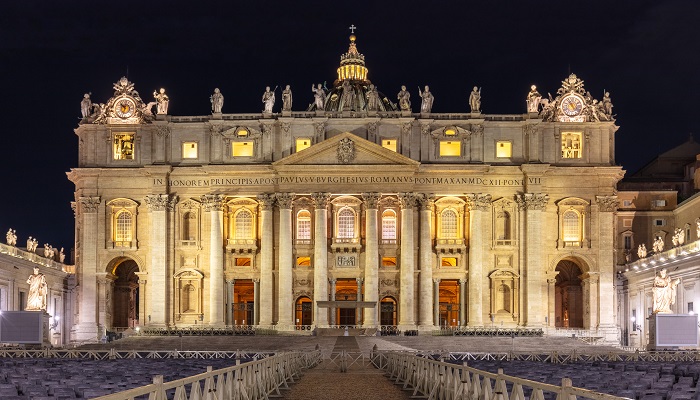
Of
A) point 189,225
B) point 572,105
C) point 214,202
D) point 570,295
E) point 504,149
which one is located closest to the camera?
point 214,202

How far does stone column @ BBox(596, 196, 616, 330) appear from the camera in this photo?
9900cm

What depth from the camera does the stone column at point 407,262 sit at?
97812mm

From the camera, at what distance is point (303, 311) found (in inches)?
4011

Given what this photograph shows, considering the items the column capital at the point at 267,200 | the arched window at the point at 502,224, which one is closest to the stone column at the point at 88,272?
the column capital at the point at 267,200

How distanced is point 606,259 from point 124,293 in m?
50.4

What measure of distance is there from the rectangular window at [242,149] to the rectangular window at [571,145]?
31162mm

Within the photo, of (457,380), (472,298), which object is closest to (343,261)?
(472,298)

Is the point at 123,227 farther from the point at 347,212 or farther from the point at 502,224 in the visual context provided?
the point at 502,224

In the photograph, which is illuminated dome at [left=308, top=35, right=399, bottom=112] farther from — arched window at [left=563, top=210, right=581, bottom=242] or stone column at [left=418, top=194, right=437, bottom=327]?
arched window at [left=563, top=210, right=581, bottom=242]

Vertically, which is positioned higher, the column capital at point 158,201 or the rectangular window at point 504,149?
the rectangular window at point 504,149

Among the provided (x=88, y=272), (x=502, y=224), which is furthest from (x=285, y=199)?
(x=502, y=224)

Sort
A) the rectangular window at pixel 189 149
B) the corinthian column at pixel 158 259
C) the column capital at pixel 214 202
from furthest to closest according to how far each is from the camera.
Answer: the rectangular window at pixel 189 149 < the column capital at pixel 214 202 < the corinthian column at pixel 158 259

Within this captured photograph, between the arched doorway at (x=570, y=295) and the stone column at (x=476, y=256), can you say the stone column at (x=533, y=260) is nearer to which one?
the stone column at (x=476, y=256)

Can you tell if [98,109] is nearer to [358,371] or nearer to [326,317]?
[326,317]
